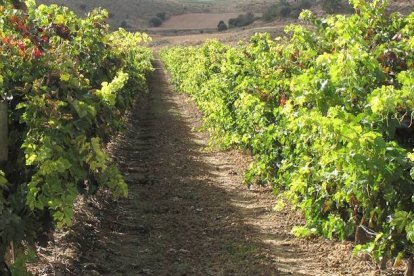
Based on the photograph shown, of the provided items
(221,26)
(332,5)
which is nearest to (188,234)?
(332,5)

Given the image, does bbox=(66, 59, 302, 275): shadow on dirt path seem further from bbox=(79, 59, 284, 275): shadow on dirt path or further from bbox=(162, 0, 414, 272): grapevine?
bbox=(162, 0, 414, 272): grapevine

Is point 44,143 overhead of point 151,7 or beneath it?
beneath

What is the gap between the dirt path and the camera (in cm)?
580

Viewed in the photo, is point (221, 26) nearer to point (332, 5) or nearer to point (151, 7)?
point (151, 7)

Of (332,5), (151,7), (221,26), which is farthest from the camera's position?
(151,7)

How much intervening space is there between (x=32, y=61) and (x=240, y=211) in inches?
160

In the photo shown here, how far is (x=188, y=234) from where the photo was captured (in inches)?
269

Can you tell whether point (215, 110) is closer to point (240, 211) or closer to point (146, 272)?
point (240, 211)

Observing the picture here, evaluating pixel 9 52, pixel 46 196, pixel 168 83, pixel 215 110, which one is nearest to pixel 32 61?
pixel 9 52

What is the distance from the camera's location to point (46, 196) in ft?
13.2

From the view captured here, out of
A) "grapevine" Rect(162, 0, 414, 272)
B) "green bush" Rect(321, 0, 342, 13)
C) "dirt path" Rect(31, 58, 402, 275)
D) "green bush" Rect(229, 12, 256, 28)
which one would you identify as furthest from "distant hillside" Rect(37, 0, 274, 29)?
"grapevine" Rect(162, 0, 414, 272)

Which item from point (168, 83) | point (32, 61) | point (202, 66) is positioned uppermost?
point (32, 61)

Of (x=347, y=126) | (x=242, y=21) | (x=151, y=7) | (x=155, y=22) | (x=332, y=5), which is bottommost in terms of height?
(x=347, y=126)

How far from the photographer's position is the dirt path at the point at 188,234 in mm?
5801
